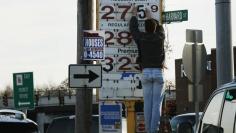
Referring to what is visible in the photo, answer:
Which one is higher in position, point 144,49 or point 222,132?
point 144,49

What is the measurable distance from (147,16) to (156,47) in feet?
4.25

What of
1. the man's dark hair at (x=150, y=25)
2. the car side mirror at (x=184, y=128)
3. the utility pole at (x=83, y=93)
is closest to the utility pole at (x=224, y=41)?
the man's dark hair at (x=150, y=25)

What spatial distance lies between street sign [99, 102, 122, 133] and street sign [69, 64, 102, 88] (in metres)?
0.45

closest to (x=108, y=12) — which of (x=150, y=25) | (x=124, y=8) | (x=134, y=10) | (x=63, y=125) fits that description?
(x=124, y=8)

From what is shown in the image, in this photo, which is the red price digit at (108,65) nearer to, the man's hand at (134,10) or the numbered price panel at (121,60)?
the numbered price panel at (121,60)

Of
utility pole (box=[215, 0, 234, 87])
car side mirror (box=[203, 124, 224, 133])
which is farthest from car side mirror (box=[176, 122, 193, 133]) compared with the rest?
utility pole (box=[215, 0, 234, 87])

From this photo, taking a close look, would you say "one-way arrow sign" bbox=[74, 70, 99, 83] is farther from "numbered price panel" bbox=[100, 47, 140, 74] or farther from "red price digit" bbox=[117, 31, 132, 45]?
"red price digit" bbox=[117, 31, 132, 45]

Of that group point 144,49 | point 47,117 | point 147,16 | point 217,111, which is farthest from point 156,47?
point 47,117

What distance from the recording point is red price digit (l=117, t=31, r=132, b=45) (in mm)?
13945

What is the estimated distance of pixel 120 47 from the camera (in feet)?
46.0

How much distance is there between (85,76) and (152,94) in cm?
195

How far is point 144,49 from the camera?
1287 cm

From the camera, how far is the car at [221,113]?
6.75 meters

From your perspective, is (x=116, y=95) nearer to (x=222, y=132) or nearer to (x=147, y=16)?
(x=147, y=16)
